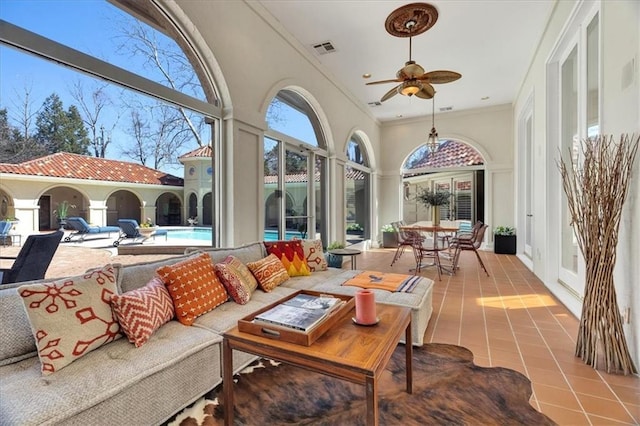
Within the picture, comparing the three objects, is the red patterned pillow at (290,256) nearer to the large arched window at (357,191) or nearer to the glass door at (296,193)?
the glass door at (296,193)

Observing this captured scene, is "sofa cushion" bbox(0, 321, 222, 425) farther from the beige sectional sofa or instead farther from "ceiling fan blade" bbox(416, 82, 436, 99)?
"ceiling fan blade" bbox(416, 82, 436, 99)

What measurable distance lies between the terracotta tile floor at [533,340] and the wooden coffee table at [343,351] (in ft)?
3.56

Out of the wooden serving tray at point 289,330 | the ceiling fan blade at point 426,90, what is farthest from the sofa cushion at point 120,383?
the ceiling fan blade at point 426,90

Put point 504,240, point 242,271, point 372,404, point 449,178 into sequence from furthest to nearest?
point 449,178 < point 504,240 < point 242,271 < point 372,404

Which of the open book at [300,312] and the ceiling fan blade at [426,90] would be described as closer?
the open book at [300,312]

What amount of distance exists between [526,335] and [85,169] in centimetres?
420

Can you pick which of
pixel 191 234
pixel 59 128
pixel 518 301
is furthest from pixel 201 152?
pixel 518 301

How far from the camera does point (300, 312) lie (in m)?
1.74

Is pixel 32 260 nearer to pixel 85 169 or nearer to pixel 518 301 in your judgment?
pixel 85 169

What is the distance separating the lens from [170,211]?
3422 mm

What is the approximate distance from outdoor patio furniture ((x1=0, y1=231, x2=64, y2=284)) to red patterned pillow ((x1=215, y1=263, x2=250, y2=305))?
1.36m

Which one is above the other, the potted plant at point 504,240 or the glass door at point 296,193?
the glass door at point 296,193

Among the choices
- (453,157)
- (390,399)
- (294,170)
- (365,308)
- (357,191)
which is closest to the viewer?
(365,308)

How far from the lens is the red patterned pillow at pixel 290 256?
3366mm
